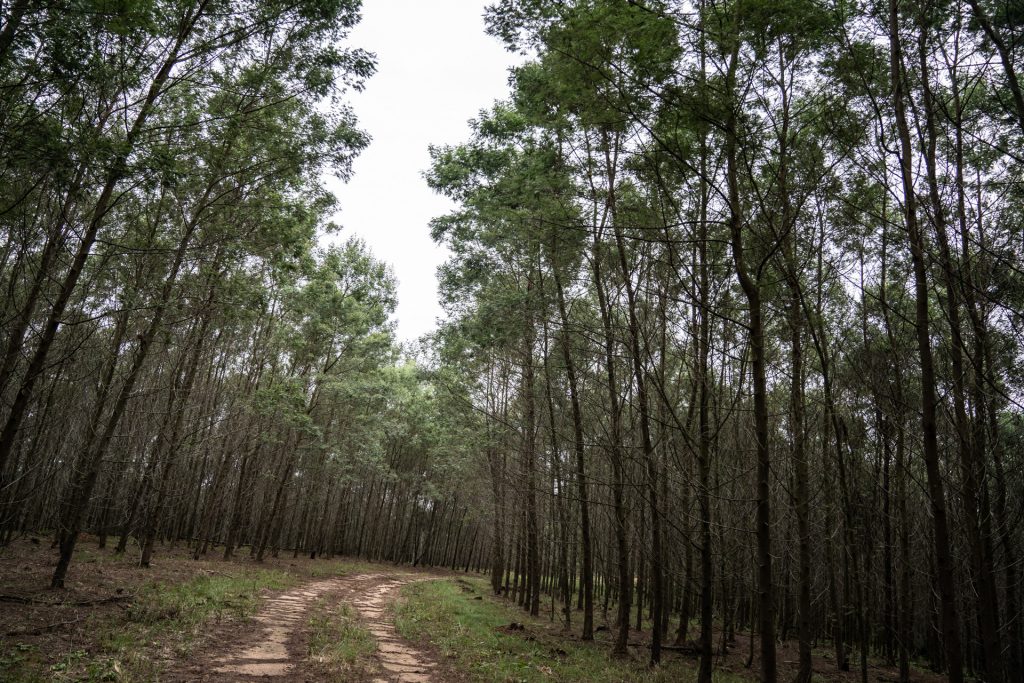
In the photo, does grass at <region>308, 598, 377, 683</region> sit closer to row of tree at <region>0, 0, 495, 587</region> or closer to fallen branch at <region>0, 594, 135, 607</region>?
fallen branch at <region>0, 594, 135, 607</region>

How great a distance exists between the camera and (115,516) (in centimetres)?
1889

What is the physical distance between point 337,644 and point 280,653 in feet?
2.84

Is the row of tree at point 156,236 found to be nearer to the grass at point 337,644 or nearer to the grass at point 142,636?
the grass at point 142,636

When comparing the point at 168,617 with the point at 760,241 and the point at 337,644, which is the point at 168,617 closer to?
the point at 337,644

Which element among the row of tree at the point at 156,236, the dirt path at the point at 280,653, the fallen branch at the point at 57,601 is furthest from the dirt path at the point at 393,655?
the row of tree at the point at 156,236

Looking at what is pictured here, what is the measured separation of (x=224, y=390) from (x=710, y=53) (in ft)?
74.2

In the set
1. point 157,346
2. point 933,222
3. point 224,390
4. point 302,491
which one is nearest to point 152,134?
point 933,222

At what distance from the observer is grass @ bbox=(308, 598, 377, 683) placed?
5.98 m

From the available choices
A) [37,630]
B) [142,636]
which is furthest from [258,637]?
[37,630]

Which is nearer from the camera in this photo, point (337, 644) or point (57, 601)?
point (337, 644)

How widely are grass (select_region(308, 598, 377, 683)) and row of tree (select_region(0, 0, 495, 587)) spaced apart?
14.0 ft

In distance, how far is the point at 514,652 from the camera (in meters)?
8.55

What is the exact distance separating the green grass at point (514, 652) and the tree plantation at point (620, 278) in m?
0.36

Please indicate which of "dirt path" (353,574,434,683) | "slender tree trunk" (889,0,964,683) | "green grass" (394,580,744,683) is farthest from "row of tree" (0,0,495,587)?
"slender tree trunk" (889,0,964,683)
